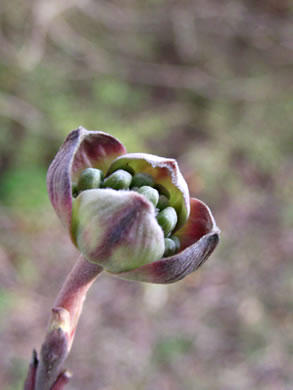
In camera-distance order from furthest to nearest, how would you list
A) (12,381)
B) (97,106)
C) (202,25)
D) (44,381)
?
(202,25) < (97,106) < (12,381) < (44,381)

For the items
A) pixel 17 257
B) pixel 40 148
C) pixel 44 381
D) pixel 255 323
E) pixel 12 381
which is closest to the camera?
pixel 44 381

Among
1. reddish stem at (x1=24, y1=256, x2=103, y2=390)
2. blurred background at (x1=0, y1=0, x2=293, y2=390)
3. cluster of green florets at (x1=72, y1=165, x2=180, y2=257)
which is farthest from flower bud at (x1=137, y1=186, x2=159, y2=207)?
blurred background at (x1=0, y1=0, x2=293, y2=390)

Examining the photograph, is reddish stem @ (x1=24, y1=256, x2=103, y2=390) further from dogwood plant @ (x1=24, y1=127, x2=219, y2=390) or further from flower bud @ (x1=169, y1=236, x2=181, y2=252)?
flower bud @ (x1=169, y1=236, x2=181, y2=252)

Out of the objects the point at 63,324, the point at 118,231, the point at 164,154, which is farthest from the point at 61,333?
the point at 164,154

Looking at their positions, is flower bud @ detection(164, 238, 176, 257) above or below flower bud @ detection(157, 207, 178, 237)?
below

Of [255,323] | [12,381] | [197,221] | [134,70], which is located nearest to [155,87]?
[134,70]

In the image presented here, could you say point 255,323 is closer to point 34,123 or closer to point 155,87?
point 34,123

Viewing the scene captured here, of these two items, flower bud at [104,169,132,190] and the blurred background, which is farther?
the blurred background

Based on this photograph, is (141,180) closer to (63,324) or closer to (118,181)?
(118,181)
